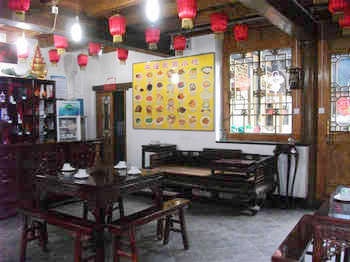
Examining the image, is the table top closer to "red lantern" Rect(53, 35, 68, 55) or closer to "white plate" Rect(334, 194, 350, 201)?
"white plate" Rect(334, 194, 350, 201)

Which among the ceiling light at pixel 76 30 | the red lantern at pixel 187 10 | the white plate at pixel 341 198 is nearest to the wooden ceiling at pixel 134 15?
the ceiling light at pixel 76 30

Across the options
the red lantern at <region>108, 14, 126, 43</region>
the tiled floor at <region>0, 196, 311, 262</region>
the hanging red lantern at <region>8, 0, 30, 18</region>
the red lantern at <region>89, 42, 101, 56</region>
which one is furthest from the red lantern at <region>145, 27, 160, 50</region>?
the tiled floor at <region>0, 196, 311, 262</region>

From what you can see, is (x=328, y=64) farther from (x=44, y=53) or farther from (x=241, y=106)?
(x=44, y=53)

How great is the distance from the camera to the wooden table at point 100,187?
122 inches

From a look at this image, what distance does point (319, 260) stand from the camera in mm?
2158

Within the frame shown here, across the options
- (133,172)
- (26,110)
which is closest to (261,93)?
(133,172)

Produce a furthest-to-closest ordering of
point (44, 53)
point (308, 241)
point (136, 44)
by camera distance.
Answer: point (44, 53) → point (136, 44) → point (308, 241)

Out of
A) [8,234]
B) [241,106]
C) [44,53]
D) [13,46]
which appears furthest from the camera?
[44,53]

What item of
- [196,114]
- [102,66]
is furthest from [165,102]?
[102,66]

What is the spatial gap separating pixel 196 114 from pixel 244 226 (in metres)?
2.50

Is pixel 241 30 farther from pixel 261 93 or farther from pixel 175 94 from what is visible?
pixel 175 94

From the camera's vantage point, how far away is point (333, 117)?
17.1 ft

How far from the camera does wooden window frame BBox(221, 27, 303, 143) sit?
17.8ft

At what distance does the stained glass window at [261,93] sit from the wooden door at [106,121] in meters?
2.95
